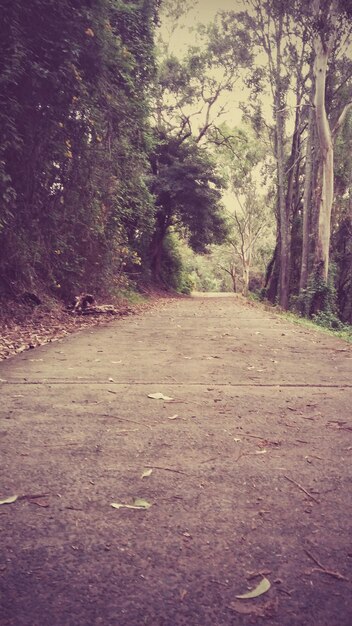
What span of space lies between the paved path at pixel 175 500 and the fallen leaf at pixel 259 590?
0.06 feet

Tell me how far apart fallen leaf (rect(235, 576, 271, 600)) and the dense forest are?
19.2 feet

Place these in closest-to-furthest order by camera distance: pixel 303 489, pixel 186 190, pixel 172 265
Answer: pixel 303 489
pixel 186 190
pixel 172 265

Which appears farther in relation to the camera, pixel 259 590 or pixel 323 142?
pixel 323 142

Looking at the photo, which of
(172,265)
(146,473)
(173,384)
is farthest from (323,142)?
(146,473)

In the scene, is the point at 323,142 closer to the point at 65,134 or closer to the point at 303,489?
the point at 65,134

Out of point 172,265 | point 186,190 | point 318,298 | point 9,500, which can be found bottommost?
point 9,500

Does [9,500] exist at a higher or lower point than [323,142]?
lower

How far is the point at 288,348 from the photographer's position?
230 inches

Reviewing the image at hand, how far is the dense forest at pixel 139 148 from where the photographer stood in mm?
6777

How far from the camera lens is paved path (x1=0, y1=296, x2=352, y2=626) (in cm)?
132

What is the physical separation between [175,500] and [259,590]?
580mm

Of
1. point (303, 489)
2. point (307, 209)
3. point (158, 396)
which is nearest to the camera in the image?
point (303, 489)

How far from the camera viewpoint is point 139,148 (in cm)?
1255

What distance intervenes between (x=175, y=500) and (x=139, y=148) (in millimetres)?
12120
